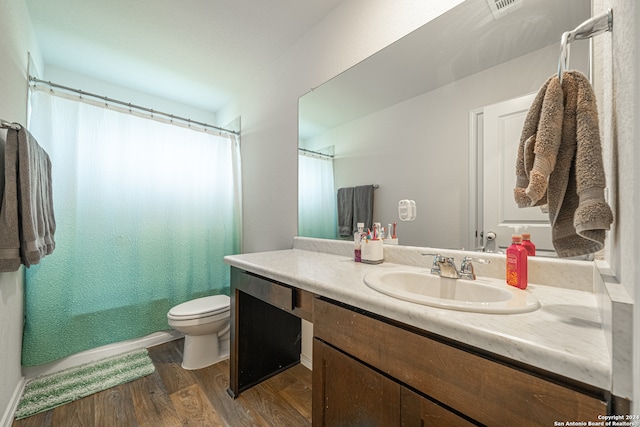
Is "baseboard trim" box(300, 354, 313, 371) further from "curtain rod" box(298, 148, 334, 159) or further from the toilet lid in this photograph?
"curtain rod" box(298, 148, 334, 159)

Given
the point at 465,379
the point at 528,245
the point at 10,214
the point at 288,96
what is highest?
the point at 288,96

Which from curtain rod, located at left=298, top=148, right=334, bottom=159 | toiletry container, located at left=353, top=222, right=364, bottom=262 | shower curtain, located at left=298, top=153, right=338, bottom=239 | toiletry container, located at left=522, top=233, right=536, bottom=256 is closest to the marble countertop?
toiletry container, located at left=522, top=233, right=536, bottom=256

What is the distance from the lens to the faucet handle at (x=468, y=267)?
879 millimetres

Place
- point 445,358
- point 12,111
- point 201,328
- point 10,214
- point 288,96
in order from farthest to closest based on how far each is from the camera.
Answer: point 288,96, point 201,328, point 12,111, point 10,214, point 445,358

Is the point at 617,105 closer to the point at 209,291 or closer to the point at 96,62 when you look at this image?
the point at 209,291

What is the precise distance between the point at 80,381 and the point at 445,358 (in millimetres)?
2184

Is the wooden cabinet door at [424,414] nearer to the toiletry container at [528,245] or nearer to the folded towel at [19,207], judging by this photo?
the toiletry container at [528,245]

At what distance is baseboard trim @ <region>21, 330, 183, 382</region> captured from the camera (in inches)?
62.6

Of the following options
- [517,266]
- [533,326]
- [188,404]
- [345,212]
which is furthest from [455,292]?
[188,404]

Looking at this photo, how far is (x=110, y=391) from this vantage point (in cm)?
149

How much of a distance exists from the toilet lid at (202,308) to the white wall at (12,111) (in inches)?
28.3

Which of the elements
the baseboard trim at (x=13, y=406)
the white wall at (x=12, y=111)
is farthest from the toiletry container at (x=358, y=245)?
the baseboard trim at (x=13, y=406)

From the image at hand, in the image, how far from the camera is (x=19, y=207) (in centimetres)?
115

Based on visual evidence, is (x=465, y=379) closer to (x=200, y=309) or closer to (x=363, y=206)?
(x=363, y=206)
